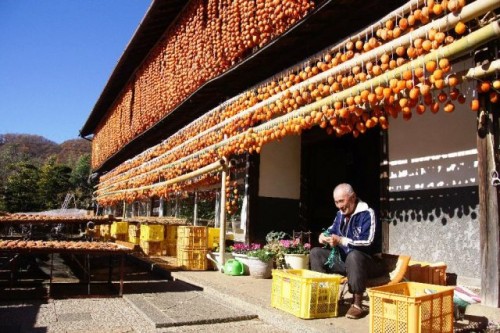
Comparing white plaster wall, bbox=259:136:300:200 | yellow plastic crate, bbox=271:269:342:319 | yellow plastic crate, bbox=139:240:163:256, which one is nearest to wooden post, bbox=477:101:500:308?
yellow plastic crate, bbox=271:269:342:319

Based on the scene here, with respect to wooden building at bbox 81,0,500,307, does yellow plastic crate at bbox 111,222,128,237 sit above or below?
below

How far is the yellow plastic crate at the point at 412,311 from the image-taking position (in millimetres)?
3740

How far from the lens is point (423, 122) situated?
21.9ft

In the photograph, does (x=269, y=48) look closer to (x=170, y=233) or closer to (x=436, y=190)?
(x=436, y=190)

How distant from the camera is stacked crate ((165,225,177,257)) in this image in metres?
12.4

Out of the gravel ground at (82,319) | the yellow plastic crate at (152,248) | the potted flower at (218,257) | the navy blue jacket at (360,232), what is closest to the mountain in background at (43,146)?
the yellow plastic crate at (152,248)

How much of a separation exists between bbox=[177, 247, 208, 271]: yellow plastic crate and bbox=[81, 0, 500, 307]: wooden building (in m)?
1.13

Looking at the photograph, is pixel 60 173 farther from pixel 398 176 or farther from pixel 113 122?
pixel 398 176

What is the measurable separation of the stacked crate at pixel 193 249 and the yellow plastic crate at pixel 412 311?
5.53m

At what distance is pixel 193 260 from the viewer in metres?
9.16

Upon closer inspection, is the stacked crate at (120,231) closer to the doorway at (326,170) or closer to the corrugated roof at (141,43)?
the corrugated roof at (141,43)

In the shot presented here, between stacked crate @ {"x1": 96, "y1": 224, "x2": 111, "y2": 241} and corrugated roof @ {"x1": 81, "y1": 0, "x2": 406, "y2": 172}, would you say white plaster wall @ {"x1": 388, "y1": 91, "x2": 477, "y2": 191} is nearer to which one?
corrugated roof @ {"x1": 81, "y1": 0, "x2": 406, "y2": 172}

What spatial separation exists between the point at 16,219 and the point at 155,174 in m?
5.84

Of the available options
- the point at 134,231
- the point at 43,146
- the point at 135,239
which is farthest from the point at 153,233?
the point at 43,146
